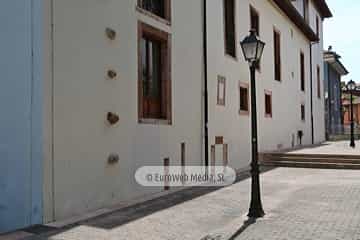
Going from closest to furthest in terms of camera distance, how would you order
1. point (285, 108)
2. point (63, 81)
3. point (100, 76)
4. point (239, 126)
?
point (63, 81) < point (100, 76) < point (239, 126) < point (285, 108)

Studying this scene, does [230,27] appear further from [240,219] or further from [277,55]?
[240,219]

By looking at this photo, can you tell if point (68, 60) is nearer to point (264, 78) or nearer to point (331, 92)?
point (264, 78)

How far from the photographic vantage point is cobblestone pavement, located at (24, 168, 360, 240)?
5.72 m

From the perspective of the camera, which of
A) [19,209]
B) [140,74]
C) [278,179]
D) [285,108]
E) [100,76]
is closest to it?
[19,209]

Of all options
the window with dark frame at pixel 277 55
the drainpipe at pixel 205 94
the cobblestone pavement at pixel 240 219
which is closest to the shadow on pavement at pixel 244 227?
the cobblestone pavement at pixel 240 219

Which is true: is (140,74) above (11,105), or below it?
above

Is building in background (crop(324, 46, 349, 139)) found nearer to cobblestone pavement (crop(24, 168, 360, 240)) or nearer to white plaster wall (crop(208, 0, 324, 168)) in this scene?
white plaster wall (crop(208, 0, 324, 168))

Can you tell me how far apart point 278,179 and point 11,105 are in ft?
25.8

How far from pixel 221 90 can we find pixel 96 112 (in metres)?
5.98

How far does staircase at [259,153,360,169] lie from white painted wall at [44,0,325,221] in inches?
124

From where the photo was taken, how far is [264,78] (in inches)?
666

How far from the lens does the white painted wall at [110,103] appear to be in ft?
21.5

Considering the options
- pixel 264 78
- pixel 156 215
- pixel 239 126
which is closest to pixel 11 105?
pixel 156 215

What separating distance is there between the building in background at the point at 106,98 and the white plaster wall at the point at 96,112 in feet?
0.06
